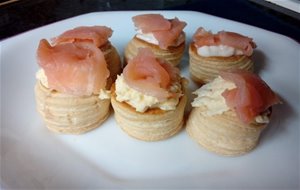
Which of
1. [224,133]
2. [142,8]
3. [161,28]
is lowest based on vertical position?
[142,8]

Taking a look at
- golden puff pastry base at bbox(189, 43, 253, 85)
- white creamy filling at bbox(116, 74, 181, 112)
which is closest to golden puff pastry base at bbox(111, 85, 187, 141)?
white creamy filling at bbox(116, 74, 181, 112)

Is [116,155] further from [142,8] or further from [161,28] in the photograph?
[142,8]

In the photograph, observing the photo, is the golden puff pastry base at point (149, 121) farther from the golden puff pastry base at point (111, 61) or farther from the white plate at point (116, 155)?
the golden puff pastry base at point (111, 61)

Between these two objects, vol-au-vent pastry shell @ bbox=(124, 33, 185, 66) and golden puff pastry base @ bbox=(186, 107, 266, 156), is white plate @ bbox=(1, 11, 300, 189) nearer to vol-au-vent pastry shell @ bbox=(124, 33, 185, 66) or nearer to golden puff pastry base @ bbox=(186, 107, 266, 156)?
golden puff pastry base @ bbox=(186, 107, 266, 156)

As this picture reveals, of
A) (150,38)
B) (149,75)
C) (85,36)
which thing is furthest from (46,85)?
(150,38)

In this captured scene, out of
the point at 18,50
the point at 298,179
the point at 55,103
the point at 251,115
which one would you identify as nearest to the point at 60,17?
the point at 18,50

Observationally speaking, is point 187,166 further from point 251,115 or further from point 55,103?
point 55,103
